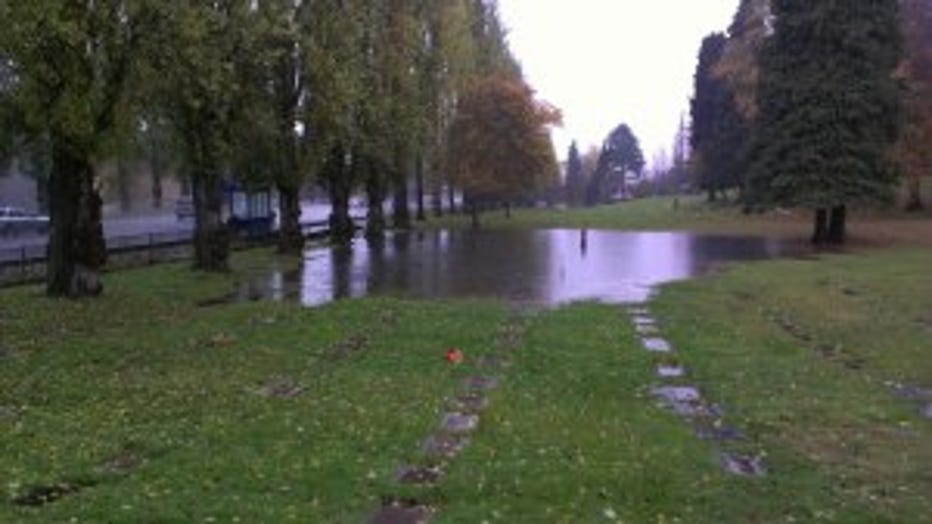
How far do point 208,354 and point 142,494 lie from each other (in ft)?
28.6

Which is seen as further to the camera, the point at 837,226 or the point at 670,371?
the point at 837,226

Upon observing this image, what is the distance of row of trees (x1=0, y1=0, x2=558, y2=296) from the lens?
22.4 metres

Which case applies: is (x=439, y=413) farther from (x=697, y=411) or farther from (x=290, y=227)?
(x=290, y=227)

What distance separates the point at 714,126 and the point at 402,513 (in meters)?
80.1

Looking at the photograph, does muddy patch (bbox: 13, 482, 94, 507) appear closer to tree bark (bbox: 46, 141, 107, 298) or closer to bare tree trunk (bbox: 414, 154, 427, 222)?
tree bark (bbox: 46, 141, 107, 298)

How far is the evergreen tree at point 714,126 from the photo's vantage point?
81.1m

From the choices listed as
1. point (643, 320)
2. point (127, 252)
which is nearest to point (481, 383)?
point (643, 320)

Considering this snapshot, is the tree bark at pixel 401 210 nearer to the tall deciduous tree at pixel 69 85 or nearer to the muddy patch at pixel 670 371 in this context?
the tall deciduous tree at pixel 69 85

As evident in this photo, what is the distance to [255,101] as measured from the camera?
36.3 meters

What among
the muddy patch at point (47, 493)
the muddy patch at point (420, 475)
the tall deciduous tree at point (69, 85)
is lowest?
the muddy patch at point (420, 475)

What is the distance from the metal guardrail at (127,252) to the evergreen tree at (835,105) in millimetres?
21438

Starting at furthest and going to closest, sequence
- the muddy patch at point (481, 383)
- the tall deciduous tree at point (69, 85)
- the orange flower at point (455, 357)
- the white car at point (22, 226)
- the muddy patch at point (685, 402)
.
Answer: the white car at point (22, 226) < the tall deciduous tree at point (69, 85) < the orange flower at point (455, 357) < the muddy patch at point (481, 383) < the muddy patch at point (685, 402)

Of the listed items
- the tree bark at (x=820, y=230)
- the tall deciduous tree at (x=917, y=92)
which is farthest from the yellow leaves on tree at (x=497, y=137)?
the tree bark at (x=820, y=230)

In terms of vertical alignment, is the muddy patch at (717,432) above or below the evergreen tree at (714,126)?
below
